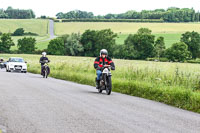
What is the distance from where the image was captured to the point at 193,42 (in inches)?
4626

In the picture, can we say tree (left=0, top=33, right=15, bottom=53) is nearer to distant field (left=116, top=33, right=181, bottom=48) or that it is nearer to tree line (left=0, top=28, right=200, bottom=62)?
tree line (left=0, top=28, right=200, bottom=62)

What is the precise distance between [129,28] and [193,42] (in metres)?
39.3

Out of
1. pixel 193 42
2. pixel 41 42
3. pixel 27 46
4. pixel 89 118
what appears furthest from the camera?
pixel 41 42

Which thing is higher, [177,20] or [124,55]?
[177,20]

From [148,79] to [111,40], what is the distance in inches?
4248

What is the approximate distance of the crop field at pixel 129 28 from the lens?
136m

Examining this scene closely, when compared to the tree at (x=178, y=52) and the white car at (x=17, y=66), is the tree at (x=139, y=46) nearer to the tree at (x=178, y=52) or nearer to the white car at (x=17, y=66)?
the tree at (x=178, y=52)

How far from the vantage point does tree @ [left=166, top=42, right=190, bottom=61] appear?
108438 millimetres

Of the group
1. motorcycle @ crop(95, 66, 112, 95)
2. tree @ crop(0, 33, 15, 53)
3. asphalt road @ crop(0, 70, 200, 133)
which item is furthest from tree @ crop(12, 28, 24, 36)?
asphalt road @ crop(0, 70, 200, 133)

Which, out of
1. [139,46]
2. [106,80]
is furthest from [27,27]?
[106,80]

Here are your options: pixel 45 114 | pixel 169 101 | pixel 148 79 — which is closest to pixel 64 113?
pixel 45 114

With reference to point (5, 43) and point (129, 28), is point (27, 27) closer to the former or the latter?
point (5, 43)

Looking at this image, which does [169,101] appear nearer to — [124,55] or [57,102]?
[57,102]

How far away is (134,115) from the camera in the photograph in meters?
10.2
